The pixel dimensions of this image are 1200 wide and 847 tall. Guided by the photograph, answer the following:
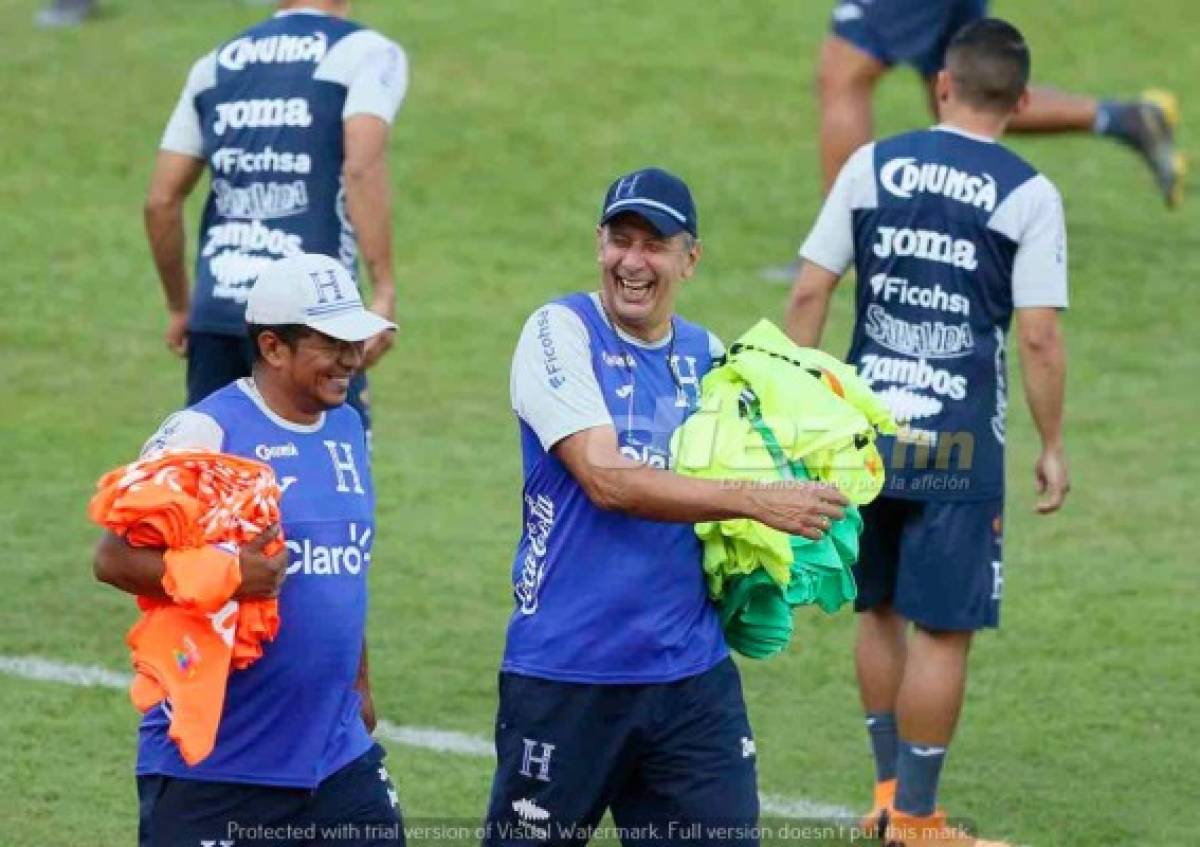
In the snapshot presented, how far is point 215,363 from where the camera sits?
8883 millimetres

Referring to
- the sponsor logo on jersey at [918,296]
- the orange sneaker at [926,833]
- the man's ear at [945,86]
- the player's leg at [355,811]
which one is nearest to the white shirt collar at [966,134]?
the man's ear at [945,86]

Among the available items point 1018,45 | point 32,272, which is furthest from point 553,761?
point 32,272

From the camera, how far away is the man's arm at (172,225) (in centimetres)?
906

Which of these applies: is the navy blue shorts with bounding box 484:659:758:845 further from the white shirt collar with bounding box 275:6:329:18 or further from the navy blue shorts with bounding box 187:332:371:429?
the white shirt collar with bounding box 275:6:329:18

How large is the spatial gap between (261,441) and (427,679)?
3.48 metres

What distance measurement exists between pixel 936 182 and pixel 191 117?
8.77 feet

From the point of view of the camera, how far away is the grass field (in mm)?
8672

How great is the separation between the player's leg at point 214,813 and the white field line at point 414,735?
2.65m

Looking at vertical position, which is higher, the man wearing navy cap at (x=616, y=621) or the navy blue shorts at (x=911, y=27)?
the navy blue shorts at (x=911, y=27)

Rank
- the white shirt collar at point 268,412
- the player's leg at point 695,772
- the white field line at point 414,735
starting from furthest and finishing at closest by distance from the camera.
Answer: the white field line at point 414,735, the player's leg at point 695,772, the white shirt collar at point 268,412

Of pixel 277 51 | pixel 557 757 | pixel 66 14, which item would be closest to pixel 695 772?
pixel 557 757

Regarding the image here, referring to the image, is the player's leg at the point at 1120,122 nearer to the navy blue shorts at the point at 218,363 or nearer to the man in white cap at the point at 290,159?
the man in white cap at the point at 290,159

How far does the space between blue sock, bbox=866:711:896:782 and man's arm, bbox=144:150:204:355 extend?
2807 mm

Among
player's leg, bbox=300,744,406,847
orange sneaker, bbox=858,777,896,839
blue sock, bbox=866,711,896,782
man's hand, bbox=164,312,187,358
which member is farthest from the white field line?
player's leg, bbox=300,744,406,847
